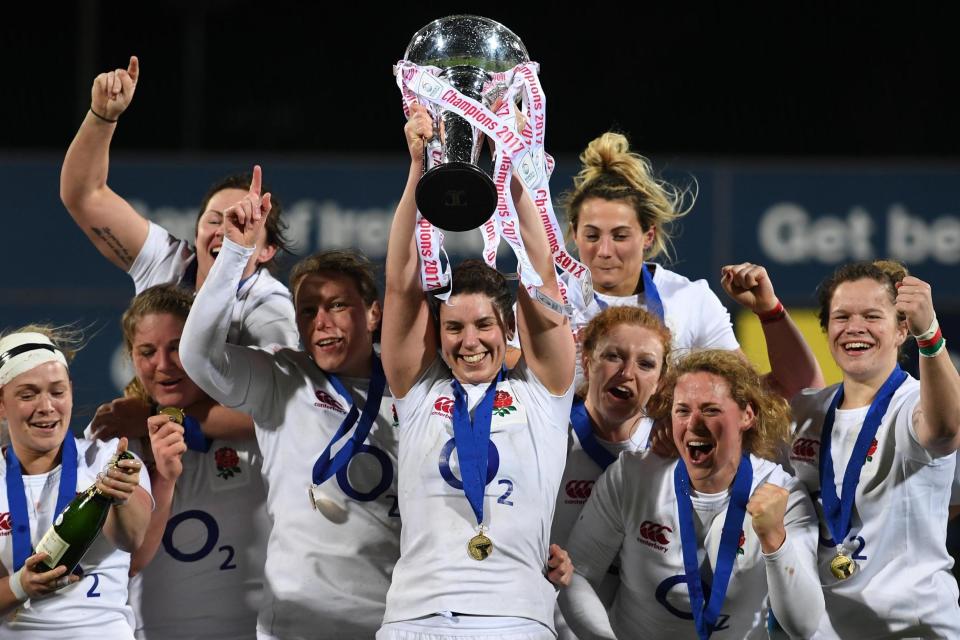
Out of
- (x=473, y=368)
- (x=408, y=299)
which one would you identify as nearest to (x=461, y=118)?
(x=408, y=299)

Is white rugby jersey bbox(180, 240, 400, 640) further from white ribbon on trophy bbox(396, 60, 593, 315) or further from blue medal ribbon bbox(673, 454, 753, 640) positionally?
blue medal ribbon bbox(673, 454, 753, 640)

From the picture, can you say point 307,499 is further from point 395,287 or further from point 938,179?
point 938,179

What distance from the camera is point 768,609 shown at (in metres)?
3.73

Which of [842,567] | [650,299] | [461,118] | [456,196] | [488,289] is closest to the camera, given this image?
[456,196]

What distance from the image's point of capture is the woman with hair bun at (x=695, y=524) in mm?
3588

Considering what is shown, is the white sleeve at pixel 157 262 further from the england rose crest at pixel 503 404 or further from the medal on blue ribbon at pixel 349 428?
the england rose crest at pixel 503 404

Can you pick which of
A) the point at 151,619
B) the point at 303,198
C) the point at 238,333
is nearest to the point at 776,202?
the point at 303,198

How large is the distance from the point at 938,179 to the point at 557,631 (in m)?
3.92

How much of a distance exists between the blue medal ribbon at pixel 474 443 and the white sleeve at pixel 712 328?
1.11 m

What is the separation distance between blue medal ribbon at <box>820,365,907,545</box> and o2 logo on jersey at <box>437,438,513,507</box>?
0.96 meters

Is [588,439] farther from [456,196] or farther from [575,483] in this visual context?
[456,196]

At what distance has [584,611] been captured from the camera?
11.9 ft

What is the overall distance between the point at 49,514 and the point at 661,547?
161 cm

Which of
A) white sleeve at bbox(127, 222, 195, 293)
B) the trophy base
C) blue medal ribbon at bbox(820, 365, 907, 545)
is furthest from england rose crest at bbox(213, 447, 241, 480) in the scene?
blue medal ribbon at bbox(820, 365, 907, 545)
